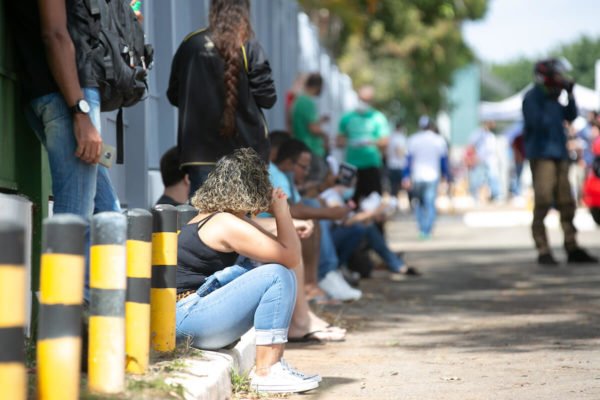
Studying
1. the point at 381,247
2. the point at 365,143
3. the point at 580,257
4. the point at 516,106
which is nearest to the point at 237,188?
the point at 381,247

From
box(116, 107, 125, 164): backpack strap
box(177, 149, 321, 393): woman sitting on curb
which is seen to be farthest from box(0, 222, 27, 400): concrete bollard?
box(116, 107, 125, 164): backpack strap

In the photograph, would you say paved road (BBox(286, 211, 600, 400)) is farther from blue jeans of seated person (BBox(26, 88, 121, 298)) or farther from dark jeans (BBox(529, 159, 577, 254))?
blue jeans of seated person (BBox(26, 88, 121, 298))

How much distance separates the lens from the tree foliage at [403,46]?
3438 cm

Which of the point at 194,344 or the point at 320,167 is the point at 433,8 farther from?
the point at 194,344

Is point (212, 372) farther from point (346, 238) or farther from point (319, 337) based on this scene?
point (346, 238)

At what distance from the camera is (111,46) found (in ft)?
20.7

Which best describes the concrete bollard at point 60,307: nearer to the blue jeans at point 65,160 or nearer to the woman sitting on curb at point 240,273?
the blue jeans at point 65,160

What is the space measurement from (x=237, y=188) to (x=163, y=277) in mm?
726

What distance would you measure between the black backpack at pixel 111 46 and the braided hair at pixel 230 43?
5.16ft

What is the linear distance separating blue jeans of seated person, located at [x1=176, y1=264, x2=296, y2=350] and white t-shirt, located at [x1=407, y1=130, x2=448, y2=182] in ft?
45.6

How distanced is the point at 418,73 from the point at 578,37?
65.2 meters

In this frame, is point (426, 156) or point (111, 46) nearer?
point (111, 46)

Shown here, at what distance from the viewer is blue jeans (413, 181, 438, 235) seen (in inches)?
803

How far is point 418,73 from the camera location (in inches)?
1609
